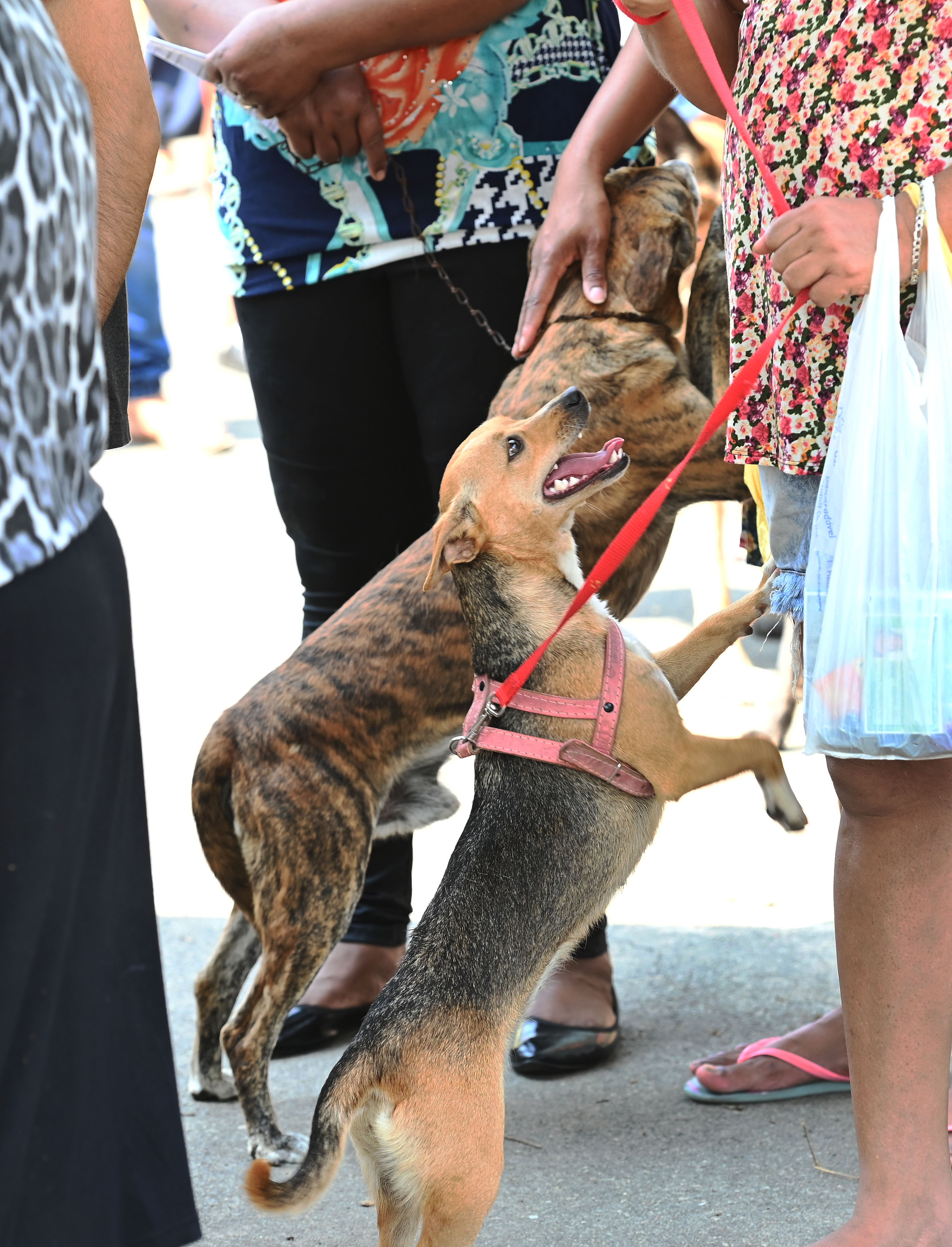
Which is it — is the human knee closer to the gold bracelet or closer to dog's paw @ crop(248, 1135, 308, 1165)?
the gold bracelet

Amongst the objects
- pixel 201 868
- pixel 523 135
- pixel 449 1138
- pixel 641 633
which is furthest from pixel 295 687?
pixel 641 633

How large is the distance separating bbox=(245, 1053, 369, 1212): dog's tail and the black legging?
1.12 m

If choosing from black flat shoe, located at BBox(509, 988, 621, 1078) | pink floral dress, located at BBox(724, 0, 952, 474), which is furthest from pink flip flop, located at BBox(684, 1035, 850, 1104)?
pink floral dress, located at BBox(724, 0, 952, 474)

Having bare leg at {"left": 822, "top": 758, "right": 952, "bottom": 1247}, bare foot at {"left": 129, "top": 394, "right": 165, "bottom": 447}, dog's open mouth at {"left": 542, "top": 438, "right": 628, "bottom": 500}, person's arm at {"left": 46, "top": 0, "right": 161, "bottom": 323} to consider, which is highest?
person's arm at {"left": 46, "top": 0, "right": 161, "bottom": 323}

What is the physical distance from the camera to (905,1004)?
1859 mm

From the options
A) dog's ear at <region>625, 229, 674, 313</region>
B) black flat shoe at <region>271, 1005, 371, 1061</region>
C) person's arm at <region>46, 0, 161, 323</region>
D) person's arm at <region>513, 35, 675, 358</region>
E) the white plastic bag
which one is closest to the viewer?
person's arm at <region>46, 0, 161, 323</region>

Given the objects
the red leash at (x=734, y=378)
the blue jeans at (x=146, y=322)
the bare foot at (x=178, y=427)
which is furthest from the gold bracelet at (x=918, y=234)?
the bare foot at (x=178, y=427)

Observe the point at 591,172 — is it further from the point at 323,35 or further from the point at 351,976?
the point at 351,976

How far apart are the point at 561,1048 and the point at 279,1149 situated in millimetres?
658

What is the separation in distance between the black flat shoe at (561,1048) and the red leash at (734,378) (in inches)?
41.5

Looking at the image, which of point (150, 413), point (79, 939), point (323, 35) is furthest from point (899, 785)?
point (150, 413)

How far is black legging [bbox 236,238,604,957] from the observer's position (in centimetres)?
285

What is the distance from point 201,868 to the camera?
13.9ft

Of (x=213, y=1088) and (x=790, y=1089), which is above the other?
(x=790, y=1089)
